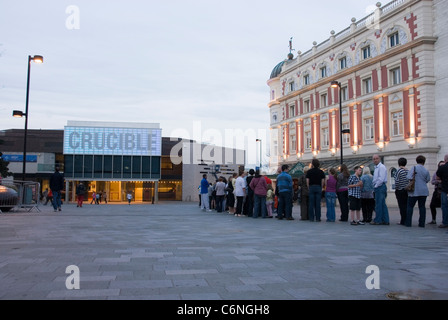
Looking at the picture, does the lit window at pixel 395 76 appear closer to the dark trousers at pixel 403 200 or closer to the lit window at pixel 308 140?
the lit window at pixel 308 140

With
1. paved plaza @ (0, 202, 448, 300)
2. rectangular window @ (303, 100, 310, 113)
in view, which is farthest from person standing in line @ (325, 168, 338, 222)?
rectangular window @ (303, 100, 310, 113)

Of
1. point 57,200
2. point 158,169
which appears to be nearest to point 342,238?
point 57,200

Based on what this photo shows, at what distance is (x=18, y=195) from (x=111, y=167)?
28.0m

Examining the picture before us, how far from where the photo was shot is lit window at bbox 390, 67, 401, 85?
3122cm

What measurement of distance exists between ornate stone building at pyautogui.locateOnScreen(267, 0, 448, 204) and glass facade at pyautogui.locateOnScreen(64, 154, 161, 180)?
16329 millimetres

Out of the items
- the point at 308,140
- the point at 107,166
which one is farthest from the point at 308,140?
the point at 107,166

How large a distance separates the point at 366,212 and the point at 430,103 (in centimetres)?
2050

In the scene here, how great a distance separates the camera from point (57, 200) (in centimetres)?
1892

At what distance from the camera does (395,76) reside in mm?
31750

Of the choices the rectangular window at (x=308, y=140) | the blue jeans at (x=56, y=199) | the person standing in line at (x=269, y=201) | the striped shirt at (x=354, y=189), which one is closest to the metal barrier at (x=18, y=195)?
the blue jeans at (x=56, y=199)

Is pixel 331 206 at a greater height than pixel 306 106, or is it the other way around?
pixel 306 106

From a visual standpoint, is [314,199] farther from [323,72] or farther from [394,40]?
[323,72]

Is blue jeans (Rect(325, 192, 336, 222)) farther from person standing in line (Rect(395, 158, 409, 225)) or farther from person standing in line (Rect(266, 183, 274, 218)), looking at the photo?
person standing in line (Rect(266, 183, 274, 218))
